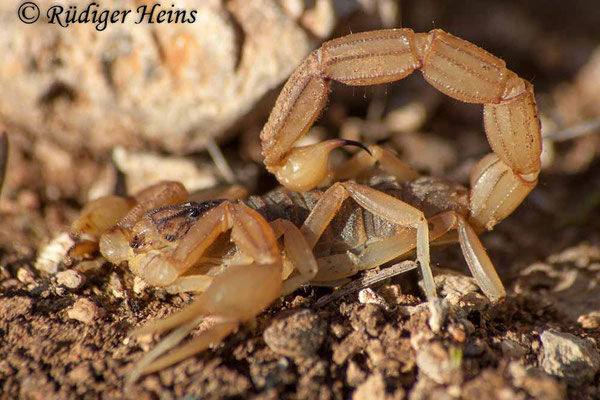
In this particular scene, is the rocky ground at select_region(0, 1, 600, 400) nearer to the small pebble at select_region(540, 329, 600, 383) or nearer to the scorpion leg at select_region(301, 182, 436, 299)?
the small pebble at select_region(540, 329, 600, 383)

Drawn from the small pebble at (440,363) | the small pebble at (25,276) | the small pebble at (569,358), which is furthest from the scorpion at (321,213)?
the small pebble at (440,363)

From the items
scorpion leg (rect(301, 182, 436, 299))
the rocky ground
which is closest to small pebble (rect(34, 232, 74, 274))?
the rocky ground

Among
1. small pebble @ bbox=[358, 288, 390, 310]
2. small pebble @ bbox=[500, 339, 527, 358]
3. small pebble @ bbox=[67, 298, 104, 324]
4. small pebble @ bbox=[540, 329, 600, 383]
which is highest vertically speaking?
small pebble @ bbox=[67, 298, 104, 324]

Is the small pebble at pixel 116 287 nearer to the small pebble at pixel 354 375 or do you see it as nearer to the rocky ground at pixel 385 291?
the rocky ground at pixel 385 291

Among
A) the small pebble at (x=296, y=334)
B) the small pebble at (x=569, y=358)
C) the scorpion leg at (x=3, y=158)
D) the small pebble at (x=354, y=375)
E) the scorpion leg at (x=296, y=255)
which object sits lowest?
the small pebble at (x=569, y=358)

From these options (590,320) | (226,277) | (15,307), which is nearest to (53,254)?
(15,307)

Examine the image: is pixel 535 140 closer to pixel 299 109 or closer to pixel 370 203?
pixel 370 203
